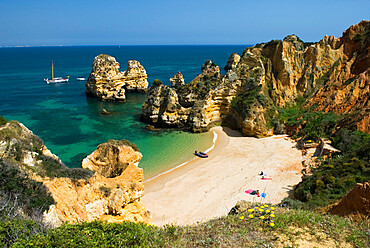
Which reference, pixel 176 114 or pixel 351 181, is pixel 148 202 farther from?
pixel 176 114

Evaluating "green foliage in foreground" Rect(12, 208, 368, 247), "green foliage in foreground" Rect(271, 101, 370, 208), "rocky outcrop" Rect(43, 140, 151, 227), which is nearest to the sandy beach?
"green foliage in foreground" Rect(271, 101, 370, 208)

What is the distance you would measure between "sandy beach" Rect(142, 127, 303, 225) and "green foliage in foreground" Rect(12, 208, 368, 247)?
315 inches

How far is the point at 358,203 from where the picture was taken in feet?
33.4

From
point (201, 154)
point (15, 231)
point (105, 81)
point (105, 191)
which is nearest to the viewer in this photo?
point (15, 231)

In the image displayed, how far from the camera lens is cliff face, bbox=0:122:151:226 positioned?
10.4m

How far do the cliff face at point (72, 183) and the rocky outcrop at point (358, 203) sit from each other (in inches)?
360

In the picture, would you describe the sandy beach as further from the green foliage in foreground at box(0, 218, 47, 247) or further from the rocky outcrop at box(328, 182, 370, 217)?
the green foliage in foreground at box(0, 218, 47, 247)

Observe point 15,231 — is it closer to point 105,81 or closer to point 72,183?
point 72,183

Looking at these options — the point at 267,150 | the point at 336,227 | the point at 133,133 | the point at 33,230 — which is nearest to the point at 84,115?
the point at 133,133

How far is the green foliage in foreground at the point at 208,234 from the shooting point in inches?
274

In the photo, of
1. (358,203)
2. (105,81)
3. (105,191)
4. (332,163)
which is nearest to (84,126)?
(105,81)

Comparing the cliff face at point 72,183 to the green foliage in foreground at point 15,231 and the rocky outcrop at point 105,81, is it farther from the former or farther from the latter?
the rocky outcrop at point 105,81

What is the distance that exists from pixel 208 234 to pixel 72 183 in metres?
6.26

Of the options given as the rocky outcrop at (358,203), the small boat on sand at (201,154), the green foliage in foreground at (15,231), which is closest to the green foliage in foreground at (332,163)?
the rocky outcrop at (358,203)
